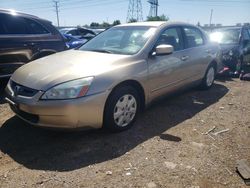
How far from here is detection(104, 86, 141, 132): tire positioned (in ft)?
12.7

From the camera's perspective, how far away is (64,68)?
391cm

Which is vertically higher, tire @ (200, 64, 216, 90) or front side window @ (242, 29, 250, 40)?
front side window @ (242, 29, 250, 40)

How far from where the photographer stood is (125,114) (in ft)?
13.6

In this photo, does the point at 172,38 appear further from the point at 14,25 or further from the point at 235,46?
the point at 235,46

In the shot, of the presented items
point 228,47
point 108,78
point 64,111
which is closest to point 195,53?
point 108,78

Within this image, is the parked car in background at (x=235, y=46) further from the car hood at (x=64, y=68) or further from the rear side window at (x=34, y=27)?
the car hood at (x=64, y=68)

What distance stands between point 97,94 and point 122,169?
39.3 inches

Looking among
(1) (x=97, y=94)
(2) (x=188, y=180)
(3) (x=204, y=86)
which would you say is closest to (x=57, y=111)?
(1) (x=97, y=94)

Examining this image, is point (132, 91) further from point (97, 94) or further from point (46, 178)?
point (46, 178)

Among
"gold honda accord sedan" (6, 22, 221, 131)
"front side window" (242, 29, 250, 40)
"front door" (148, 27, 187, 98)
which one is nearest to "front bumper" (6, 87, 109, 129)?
"gold honda accord sedan" (6, 22, 221, 131)

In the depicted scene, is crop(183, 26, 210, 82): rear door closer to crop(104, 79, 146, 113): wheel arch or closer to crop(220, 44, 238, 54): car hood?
crop(104, 79, 146, 113): wheel arch

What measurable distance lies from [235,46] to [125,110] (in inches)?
239

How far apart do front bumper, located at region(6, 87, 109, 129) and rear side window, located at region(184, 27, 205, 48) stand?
8.63 ft

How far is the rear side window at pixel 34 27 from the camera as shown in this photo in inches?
247
